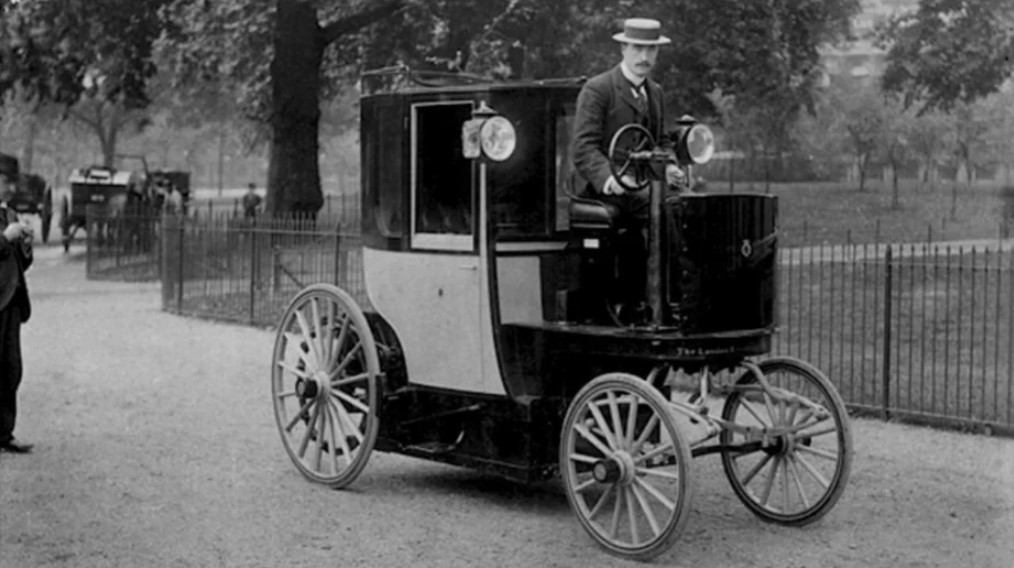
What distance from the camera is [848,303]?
722 inches

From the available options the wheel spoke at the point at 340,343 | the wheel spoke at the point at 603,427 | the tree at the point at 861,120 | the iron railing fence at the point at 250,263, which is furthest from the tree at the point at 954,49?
the wheel spoke at the point at 603,427

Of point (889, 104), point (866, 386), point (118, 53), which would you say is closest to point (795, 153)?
point (889, 104)

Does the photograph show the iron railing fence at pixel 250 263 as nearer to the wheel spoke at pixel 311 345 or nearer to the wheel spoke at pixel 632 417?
the wheel spoke at pixel 311 345

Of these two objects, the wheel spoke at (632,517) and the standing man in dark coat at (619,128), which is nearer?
the wheel spoke at (632,517)

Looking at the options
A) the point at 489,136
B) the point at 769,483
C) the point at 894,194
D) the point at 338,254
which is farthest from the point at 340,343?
the point at 894,194

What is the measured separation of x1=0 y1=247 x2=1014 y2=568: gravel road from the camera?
23.6ft

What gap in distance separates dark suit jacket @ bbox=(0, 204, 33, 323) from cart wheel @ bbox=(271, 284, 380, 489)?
1.97 meters

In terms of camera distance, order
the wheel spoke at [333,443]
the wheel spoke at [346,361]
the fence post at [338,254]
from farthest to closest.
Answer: the fence post at [338,254] → the wheel spoke at [333,443] → the wheel spoke at [346,361]

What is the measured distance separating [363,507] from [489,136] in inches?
86.4

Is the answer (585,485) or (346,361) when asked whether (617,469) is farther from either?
(346,361)

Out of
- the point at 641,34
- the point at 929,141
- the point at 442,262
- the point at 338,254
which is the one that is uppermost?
the point at 929,141

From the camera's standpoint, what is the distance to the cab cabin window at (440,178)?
8180 millimetres

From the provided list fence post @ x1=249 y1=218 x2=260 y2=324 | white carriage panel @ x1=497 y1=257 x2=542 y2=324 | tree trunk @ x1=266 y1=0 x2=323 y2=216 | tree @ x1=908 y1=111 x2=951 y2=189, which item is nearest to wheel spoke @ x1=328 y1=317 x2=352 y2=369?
white carriage panel @ x1=497 y1=257 x2=542 y2=324

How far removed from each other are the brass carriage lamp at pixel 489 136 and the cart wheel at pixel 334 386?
137 centimetres
